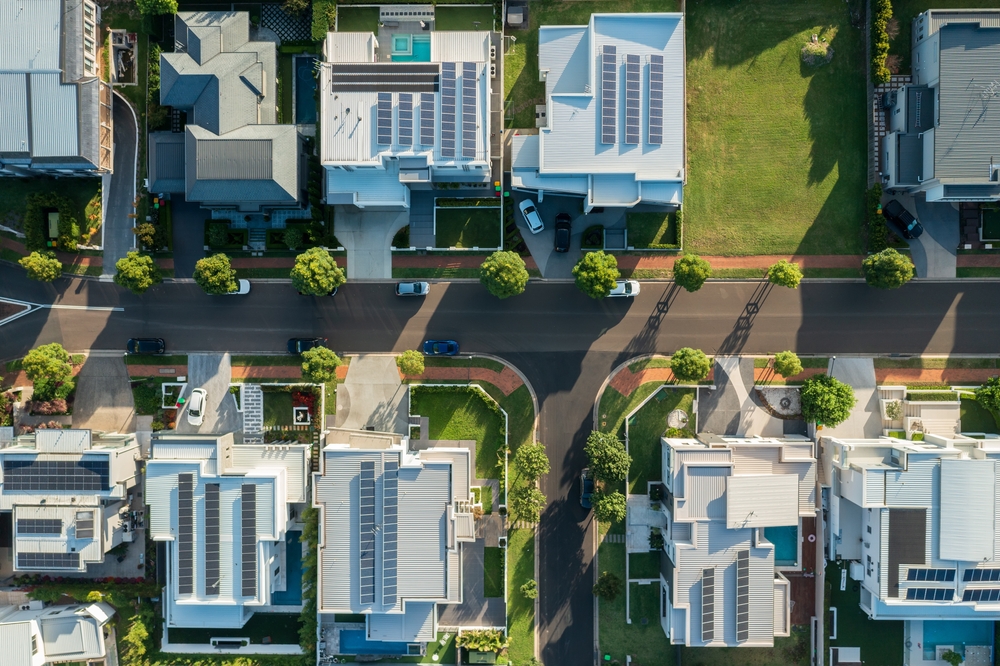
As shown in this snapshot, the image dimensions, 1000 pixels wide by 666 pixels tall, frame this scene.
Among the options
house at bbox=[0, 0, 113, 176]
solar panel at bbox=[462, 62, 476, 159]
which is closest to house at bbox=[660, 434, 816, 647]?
solar panel at bbox=[462, 62, 476, 159]

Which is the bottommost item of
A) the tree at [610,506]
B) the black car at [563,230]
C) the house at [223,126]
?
the tree at [610,506]

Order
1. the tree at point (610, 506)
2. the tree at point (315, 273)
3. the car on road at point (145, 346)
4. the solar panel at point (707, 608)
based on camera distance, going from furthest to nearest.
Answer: the car on road at point (145, 346) → the tree at point (610, 506) → the tree at point (315, 273) → the solar panel at point (707, 608)

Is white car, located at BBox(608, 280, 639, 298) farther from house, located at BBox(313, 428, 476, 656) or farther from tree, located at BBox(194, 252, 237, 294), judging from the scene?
tree, located at BBox(194, 252, 237, 294)

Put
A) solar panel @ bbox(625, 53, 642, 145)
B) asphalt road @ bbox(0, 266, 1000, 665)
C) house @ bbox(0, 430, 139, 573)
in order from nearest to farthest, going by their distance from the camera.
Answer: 1. solar panel @ bbox(625, 53, 642, 145)
2. house @ bbox(0, 430, 139, 573)
3. asphalt road @ bbox(0, 266, 1000, 665)

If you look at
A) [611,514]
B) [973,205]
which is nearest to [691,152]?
[973,205]

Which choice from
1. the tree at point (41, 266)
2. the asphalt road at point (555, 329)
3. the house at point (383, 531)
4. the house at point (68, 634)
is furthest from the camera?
the asphalt road at point (555, 329)

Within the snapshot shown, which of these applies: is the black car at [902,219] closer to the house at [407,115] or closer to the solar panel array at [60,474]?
the house at [407,115]

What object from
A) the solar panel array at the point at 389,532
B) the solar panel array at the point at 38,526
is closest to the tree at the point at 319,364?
the solar panel array at the point at 389,532

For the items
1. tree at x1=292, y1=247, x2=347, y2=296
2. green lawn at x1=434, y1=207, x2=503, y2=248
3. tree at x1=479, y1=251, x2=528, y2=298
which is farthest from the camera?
green lawn at x1=434, y1=207, x2=503, y2=248
